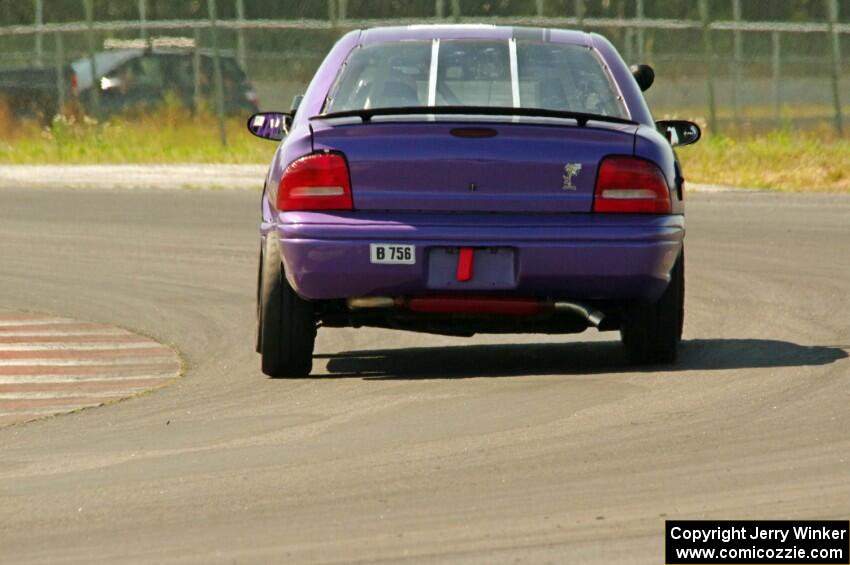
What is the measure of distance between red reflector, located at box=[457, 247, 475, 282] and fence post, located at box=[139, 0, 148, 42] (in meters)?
24.5

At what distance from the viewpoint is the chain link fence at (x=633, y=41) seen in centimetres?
3052

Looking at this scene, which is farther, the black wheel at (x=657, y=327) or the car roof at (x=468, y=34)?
the car roof at (x=468, y=34)

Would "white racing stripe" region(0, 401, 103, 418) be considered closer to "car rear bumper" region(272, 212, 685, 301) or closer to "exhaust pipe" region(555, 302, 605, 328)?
"car rear bumper" region(272, 212, 685, 301)

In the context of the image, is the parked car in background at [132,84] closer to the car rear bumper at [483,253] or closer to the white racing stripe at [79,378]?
the white racing stripe at [79,378]

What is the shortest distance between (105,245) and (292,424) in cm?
904

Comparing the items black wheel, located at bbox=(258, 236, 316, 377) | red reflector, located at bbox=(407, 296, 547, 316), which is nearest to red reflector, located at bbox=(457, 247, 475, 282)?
red reflector, located at bbox=(407, 296, 547, 316)

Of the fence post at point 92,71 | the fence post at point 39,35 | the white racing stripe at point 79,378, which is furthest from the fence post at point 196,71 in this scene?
the white racing stripe at point 79,378

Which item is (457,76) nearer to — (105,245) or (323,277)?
(323,277)

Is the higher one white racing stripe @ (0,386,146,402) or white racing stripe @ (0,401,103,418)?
white racing stripe @ (0,401,103,418)

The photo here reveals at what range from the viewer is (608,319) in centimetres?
914

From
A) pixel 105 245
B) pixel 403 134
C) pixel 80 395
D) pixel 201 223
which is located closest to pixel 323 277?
pixel 403 134

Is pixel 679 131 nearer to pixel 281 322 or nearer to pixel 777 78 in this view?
pixel 281 322

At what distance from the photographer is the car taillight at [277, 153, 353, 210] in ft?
28.2

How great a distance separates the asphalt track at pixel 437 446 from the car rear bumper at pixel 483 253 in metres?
0.44
